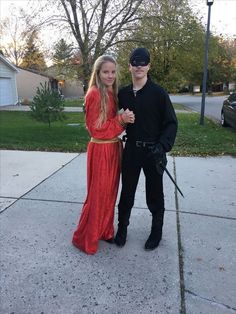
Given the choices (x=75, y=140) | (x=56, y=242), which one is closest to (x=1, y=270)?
(x=56, y=242)

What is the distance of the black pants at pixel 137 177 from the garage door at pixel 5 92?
22.7 m

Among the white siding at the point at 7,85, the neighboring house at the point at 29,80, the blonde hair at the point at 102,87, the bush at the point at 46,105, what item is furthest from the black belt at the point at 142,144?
the neighboring house at the point at 29,80

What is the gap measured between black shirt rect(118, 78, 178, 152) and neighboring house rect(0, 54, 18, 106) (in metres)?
21.9

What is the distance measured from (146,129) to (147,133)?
0.04 metres

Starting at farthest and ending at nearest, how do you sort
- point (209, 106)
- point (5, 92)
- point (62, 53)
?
point (5, 92)
point (209, 106)
point (62, 53)

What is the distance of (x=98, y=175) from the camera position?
2969 mm

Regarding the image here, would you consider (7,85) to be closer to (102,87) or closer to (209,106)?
(209,106)

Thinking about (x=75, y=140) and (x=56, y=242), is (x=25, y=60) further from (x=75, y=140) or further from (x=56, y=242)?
(x=56, y=242)

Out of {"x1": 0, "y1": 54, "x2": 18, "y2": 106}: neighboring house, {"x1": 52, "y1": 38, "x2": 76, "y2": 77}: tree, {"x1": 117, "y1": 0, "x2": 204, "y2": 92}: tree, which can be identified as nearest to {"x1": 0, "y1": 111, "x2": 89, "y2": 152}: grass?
{"x1": 117, "y1": 0, "x2": 204, "y2": 92}: tree

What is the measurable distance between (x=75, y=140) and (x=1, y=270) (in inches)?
236

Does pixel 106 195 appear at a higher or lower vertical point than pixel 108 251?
higher

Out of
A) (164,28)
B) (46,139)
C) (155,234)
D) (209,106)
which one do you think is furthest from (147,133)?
(209,106)

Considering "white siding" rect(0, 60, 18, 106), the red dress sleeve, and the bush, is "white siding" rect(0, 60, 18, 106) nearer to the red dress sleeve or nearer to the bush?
the bush

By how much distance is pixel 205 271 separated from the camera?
2.82 m
